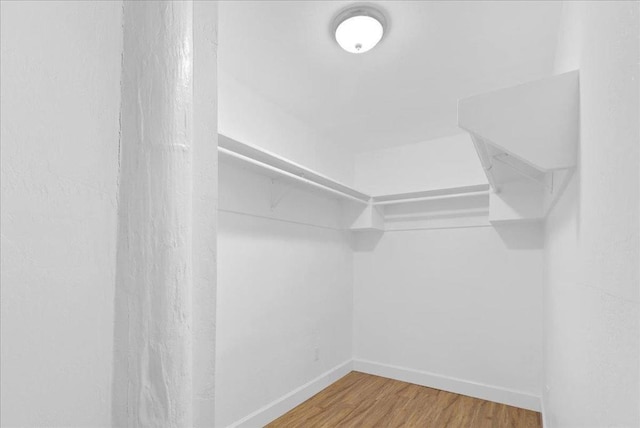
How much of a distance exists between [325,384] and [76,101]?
3154 millimetres

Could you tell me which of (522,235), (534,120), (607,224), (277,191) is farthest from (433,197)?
(607,224)

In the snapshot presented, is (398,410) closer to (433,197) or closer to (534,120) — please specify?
(433,197)

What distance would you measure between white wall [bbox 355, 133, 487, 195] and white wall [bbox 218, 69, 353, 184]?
257mm

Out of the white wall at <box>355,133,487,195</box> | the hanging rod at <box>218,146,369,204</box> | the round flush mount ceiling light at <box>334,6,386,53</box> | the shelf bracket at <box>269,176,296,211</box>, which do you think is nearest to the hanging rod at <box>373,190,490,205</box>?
the white wall at <box>355,133,487,195</box>

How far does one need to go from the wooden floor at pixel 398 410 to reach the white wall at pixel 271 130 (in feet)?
6.66

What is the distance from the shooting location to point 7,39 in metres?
0.46

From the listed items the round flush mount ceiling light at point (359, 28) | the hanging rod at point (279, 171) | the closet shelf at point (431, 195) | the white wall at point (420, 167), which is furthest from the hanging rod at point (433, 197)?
the round flush mount ceiling light at point (359, 28)

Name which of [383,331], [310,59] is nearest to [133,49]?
[310,59]

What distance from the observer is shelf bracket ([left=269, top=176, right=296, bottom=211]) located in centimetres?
262

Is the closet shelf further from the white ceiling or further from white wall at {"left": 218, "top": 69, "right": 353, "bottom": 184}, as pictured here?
the white ceiling

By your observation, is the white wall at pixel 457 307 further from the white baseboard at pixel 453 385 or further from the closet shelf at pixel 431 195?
the closet shelf at pixel 431 195

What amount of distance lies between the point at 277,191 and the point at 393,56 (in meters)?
1.26

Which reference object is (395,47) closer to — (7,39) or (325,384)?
(7,39)

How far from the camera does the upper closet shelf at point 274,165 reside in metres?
1.97
